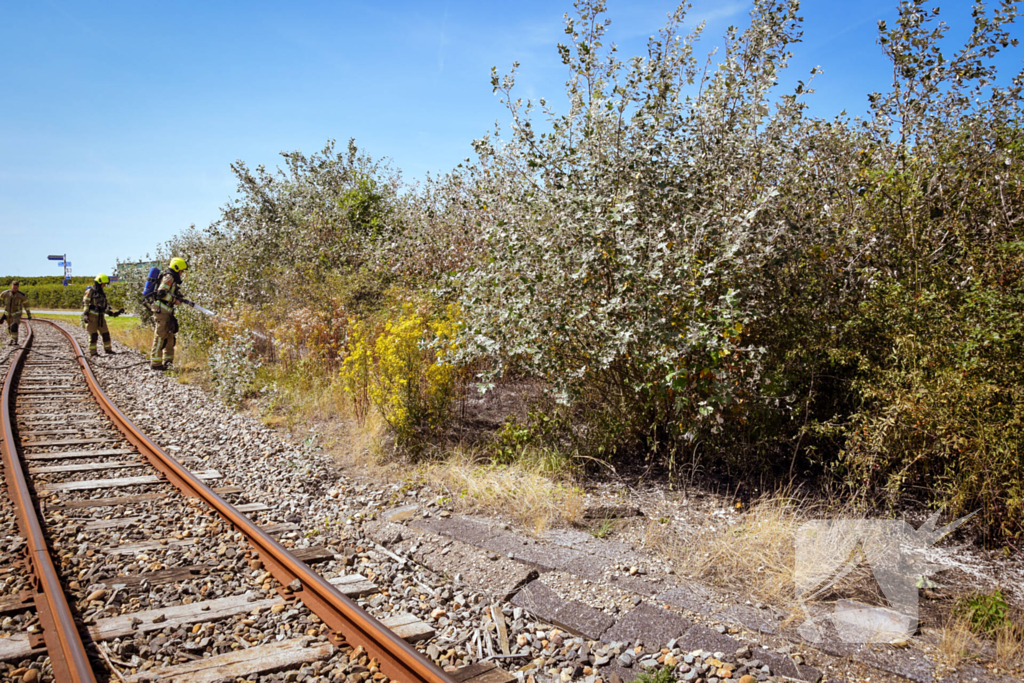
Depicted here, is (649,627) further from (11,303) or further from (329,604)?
(11,303)

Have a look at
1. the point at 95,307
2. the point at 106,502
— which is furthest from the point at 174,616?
the point at 95,307

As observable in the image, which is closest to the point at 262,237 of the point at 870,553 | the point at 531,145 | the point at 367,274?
the point at 367,274

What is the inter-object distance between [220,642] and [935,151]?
731 cm

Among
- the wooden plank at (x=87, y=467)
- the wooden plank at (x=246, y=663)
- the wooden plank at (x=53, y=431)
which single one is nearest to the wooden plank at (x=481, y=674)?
the wooden plank at (x=246, y=663)

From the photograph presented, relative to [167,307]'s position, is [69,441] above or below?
below

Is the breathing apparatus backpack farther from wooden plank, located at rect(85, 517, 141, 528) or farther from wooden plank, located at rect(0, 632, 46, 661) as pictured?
wooden plank, located at rect(0, 632, 46, 661)

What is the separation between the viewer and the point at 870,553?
15.5ft

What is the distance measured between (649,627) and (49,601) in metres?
3.59

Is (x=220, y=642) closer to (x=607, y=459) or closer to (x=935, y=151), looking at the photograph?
(x=607, y=459)

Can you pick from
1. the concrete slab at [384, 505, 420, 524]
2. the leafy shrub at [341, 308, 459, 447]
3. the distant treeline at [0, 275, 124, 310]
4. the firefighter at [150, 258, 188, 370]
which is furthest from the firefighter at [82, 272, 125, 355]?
the distant treeline at [0, 275, 124, 310]

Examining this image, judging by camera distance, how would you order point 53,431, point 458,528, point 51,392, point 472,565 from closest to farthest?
point 472,565, point 458,528, point 53,431, point 51,392

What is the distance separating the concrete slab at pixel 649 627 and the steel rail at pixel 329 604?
1133 mm

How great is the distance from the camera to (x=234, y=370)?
11.9 meters

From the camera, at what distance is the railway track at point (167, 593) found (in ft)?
11.2
